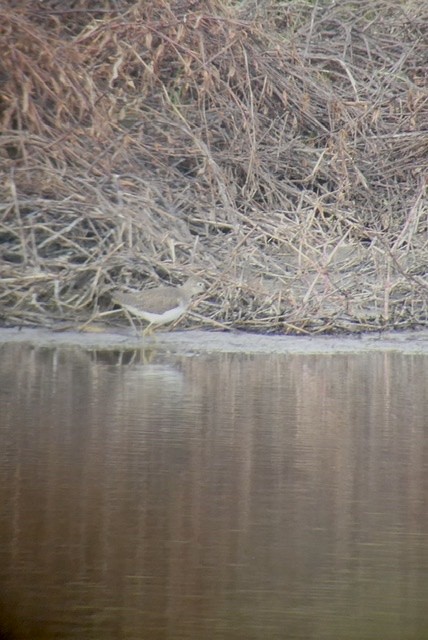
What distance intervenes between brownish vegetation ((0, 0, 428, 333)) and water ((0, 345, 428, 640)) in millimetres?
2276

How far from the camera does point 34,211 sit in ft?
37.1

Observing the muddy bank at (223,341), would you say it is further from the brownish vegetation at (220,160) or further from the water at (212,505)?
the water at (212,505)

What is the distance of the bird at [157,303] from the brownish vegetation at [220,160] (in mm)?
444

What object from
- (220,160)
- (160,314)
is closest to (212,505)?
(160,314)

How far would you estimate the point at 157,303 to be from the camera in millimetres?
9727

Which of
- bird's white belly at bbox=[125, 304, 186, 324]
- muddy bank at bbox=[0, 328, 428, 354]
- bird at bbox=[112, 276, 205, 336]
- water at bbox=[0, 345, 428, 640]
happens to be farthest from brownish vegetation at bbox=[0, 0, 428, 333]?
water at bbox=[0, 345, 428, 640]

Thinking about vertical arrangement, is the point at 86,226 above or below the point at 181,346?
above

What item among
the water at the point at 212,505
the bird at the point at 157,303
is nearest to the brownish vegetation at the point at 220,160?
the bird at the point at 157,303

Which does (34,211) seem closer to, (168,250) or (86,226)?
(86,226)

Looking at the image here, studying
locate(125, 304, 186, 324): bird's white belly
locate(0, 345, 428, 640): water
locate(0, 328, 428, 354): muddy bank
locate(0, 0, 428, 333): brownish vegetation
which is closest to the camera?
locate(0, 345, 428, 640): water

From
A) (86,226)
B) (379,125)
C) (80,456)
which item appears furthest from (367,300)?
(80,456)

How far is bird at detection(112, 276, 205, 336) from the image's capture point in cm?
971

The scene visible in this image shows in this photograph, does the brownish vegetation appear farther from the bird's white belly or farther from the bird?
the bird's white belly

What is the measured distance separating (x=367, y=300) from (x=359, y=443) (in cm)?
422
